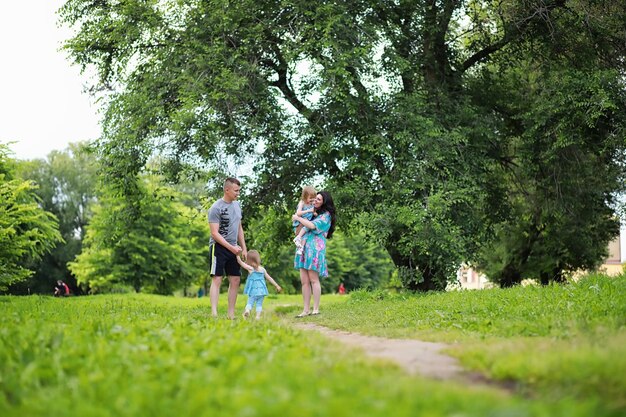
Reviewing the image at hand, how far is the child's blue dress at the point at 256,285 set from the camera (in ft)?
39.0

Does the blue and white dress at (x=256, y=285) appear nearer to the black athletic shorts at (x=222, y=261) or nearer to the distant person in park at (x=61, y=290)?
the black athletic shorts at (x=222, y=261)

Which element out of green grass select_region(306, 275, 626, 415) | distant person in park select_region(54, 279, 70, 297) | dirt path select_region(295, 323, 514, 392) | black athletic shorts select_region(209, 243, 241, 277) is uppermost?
black athletic shorts select_region(209, 243, 241, 277)

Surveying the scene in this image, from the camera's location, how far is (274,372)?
185 inches

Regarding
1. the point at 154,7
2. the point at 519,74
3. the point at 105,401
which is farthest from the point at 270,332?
the point at 519,74

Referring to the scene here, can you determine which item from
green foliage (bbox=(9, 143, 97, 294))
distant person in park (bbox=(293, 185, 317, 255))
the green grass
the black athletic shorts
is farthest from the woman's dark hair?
green foliage (bbox=(9, 143, 97, 294))

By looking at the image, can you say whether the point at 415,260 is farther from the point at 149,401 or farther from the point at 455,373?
the point at 149,401

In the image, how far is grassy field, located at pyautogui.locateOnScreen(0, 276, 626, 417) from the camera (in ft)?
12.7

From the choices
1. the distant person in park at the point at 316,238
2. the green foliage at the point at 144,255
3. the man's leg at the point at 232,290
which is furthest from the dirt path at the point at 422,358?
the green foliage at the point at 144,255

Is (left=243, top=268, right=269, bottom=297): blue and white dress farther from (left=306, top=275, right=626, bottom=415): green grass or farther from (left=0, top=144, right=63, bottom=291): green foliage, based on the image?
(left=0, top=144, right=63, bottom=291): green foliage

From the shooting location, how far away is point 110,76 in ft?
64.3

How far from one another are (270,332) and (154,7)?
13341 millimetres

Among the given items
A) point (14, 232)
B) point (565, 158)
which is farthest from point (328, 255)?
point (14, 232)

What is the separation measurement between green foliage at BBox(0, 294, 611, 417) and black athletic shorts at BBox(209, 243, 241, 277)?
4717mm

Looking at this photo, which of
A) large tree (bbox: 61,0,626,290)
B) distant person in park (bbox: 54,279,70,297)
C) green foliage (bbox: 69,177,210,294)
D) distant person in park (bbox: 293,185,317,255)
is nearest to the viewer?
distant person in park (bbox: 293,185,317,255)
